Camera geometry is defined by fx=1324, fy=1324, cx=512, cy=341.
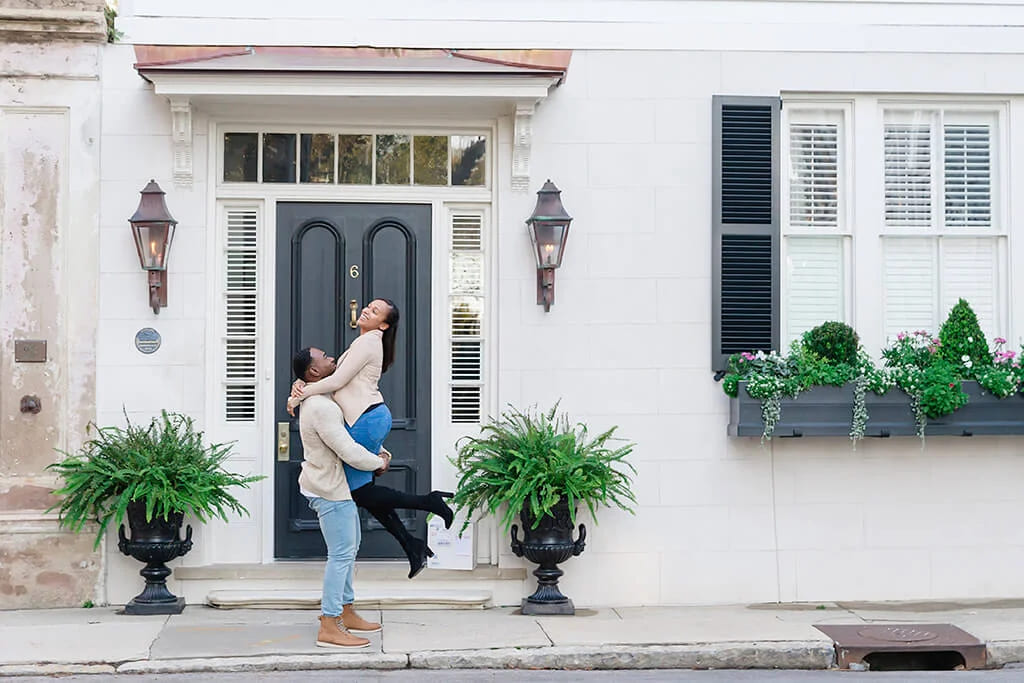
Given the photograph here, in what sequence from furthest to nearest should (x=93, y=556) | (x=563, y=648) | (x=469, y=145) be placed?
1. (x=469, y=145)
2. (x=93, y=556)
3. (x=563, y=648)

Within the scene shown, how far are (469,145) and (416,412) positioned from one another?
187 cm

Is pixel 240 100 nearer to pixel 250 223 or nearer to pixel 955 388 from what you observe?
pixel 250 223

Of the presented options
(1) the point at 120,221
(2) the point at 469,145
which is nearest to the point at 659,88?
(2) the point at 469,145

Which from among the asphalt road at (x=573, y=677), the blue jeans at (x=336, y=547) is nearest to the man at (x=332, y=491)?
the blue jeans at (x=336, y=547)

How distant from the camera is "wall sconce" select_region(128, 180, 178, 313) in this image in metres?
8.55

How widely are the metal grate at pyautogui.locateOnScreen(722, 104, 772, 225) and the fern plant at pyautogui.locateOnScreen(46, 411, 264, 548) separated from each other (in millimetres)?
3693

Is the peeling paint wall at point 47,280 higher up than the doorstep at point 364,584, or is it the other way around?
the peeling paint wall at point 47,280

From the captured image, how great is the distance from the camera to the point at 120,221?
8711 mm

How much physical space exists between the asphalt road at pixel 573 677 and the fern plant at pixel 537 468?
4.44ft

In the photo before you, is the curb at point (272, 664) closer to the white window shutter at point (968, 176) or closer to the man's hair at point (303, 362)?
the man's hair at point (303, 362)

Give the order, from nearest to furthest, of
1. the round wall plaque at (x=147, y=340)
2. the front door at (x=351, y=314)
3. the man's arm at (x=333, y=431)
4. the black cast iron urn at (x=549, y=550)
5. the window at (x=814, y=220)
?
the man's arm at (x=333, y=431), the black cast iron urn at (x=549, y=550), the round wall plaque at (x=147, y=340), the front door at (x=351, y=314), the window at (x=814, y=220)

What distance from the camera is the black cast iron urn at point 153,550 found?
27.1 feet

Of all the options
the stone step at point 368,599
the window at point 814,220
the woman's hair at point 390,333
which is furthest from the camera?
the window at point 814,220

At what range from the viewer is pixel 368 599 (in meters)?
8.56
